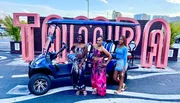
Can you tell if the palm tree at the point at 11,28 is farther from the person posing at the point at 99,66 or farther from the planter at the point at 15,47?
the person posing at the point at 99,66

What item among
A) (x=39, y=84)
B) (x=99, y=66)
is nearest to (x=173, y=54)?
(x=99, y=66)

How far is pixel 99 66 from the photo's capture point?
160 inches

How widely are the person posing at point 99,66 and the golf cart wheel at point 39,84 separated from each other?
51.0 inches

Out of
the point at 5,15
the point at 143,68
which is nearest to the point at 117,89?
the point at 143,68

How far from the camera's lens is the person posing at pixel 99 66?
396cm

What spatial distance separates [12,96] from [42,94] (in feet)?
2.54

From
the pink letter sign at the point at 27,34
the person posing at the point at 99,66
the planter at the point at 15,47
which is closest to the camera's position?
the person posing at the point at 99,66

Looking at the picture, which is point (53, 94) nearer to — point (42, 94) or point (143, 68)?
point (42, 94)

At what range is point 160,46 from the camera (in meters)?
7.42

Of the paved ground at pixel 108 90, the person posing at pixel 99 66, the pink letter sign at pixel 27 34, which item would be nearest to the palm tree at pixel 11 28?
the pink letter sign at pixel 27 34

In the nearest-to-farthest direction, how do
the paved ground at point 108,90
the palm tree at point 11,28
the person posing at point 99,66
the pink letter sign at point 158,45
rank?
1. the person posing at point 99,66
2. the paved ground at point 108,90
3. the pink letter sign at point 158,45
4. the palm tree at point 11,28

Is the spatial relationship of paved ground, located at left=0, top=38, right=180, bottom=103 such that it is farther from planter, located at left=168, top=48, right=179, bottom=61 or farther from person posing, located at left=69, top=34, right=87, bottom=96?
planter, located at left=168, top=48, right=179, bottom=61

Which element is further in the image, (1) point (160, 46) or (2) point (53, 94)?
(1) point (160, 46)

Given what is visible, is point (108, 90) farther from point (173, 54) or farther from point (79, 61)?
point (173, 54)
